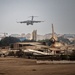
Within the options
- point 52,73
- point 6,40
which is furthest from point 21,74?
point 6,40

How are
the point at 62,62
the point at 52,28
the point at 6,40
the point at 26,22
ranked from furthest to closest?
the point at 26,22 → the point at 6,40 → the point at 52,28 → the point at 62,62

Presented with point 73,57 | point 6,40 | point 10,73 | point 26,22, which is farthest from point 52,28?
point 10,73

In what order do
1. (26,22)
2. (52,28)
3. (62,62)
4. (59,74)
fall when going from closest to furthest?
(59,74), (62,62), (52,28), (26,22)

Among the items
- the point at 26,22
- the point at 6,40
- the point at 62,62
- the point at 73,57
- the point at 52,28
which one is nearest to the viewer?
the point at 62,62

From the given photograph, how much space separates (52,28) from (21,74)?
95746 millimetres

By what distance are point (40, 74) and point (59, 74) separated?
203 cm

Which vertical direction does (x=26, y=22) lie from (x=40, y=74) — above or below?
above

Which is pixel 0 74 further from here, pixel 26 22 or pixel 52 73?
pixel 26 22

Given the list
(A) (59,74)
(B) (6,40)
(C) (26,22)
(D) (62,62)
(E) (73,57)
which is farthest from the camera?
(C) (26,22)

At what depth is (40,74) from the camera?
99.0ft

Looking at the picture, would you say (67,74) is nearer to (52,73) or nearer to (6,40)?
(52,73)

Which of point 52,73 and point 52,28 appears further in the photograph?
point 52,28

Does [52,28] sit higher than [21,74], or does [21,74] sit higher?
[52,28]

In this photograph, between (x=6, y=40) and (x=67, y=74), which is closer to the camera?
(x=67, y=74)
